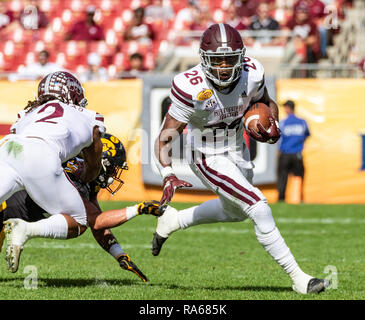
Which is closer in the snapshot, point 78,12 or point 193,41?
point 193,41

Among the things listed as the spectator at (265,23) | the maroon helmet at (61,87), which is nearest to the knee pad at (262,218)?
the maroon helmet at (61,87)

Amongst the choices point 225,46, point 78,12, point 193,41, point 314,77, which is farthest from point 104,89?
point 225,46

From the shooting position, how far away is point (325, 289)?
5.24 meters

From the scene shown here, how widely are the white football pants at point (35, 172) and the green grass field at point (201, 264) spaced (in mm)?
692

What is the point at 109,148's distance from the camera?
220 inches

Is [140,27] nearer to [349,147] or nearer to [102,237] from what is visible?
[349,147]

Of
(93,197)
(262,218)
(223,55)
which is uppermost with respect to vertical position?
(223,55)

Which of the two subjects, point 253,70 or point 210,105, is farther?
point 253,70

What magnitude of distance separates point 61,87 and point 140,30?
9641 mm

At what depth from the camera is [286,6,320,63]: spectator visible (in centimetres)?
1315

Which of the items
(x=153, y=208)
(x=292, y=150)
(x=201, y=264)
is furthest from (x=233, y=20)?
(x=153, y=208)

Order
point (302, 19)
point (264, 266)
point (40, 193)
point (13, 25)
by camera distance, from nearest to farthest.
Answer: point (40, 193) → point (264, 266) → point (302, 19) → point (13, 25)

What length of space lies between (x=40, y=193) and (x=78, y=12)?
1240 centimetres

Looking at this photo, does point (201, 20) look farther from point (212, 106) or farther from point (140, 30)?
point (212, 106)
